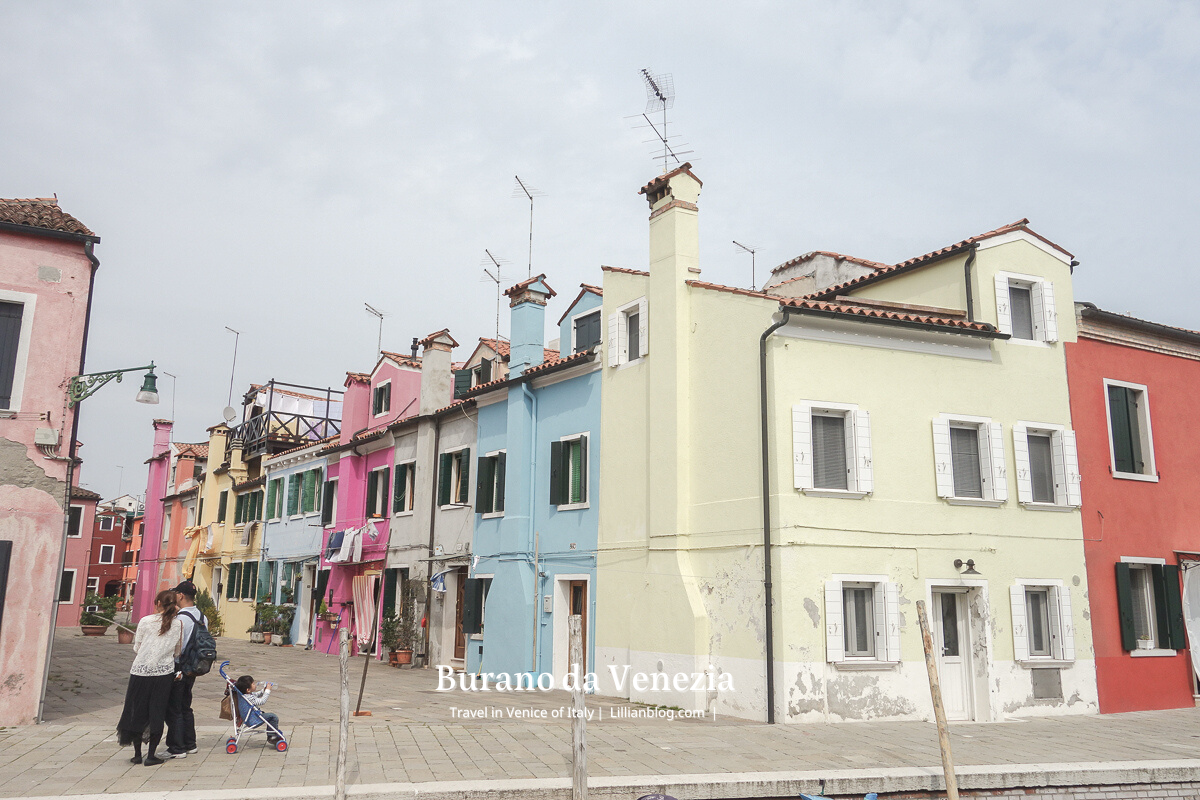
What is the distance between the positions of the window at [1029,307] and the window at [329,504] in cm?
1873

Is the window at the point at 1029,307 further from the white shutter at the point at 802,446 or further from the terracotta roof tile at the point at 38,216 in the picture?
the terracotta roof tile at the point at 38,216

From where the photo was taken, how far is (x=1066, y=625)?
14.1 metres

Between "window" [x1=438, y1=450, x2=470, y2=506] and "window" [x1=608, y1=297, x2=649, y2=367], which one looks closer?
"window" [x1=608, y1=297, x2=649, y2=367]

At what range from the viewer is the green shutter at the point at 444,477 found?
70.1 ft

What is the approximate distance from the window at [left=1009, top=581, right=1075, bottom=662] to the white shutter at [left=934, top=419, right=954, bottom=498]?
6.05 ft

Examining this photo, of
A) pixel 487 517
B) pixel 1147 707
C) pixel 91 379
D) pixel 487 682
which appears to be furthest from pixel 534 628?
pixel 1147 707

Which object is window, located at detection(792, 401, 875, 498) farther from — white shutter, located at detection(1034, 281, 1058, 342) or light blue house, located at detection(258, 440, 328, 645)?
light blue house, located at detection(258, 440, 328, 645)

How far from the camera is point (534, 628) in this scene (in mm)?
Result: 17375

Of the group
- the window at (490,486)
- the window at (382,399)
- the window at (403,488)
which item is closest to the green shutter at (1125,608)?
the window at (490,486)

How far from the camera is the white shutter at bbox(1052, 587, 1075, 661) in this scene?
1399 cm

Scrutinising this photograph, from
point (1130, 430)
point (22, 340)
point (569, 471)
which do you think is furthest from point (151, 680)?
point (1130, 430)

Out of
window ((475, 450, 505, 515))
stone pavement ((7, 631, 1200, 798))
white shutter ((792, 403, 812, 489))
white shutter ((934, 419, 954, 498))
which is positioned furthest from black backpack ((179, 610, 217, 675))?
window ((475, 450, 505, 515))

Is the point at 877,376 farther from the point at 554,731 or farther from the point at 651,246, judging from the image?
the point at 554,731

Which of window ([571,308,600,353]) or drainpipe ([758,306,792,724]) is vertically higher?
window ([571,308,600,353])
